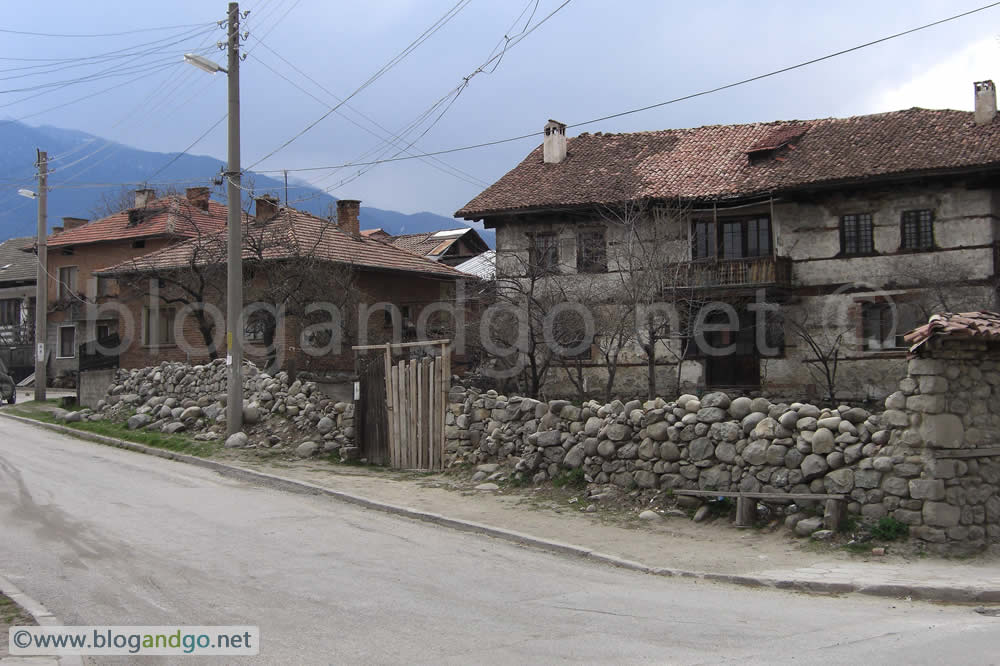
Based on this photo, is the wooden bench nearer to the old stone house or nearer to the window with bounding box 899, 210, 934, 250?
the old stone house

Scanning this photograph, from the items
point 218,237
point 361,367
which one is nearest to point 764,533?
point 361,367

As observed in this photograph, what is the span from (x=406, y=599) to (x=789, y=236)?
21993 millimetres

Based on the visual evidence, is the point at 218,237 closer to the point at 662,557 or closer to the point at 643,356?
the point at 643,356

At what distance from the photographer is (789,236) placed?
2683cm

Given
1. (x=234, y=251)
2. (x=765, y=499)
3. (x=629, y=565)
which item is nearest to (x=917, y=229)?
(x=765, y=499)

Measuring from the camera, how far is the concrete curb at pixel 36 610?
6148mm

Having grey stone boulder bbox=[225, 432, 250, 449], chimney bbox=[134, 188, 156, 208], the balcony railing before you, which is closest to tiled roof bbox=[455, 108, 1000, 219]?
the balcony railing

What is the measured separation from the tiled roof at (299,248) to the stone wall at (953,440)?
1844cm

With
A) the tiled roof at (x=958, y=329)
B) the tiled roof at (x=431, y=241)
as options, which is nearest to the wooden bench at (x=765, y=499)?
the tiled roof at (x=958, y=329)

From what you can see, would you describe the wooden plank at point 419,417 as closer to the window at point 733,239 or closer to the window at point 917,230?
the window at point 733,239

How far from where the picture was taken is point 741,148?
97.1ft

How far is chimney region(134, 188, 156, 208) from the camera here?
43781 millimetres

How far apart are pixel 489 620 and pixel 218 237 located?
22.5 m

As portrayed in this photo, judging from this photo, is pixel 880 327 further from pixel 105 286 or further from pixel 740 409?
pixel 105 286
